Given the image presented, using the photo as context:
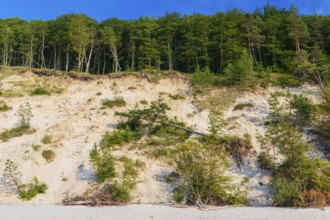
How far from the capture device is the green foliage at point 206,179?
1738cm

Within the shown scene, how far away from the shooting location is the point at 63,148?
2481 centimetres

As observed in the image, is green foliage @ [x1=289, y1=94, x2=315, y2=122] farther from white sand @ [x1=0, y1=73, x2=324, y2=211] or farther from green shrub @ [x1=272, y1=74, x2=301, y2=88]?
green shrub @ [x1=272, y1=74, x2=301, y2=88]

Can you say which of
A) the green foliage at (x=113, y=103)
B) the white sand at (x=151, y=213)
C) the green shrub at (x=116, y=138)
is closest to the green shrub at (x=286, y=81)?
the green foliage at (x=113, y=103)

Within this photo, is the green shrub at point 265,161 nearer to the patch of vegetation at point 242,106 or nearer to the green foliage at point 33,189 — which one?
the patch of vegetation at point 242,106

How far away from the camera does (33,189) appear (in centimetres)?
1956

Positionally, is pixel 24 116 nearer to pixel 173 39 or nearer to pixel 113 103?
pixel 113 103

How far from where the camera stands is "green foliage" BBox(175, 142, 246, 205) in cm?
1738

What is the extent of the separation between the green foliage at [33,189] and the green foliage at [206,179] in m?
9.20

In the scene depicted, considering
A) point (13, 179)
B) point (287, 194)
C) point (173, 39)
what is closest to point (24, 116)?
point (13, 179)

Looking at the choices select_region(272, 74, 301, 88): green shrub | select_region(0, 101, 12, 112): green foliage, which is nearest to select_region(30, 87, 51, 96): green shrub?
select_region(0, 101, 12, 112): green foliage

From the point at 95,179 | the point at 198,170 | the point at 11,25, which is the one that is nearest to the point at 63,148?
the point at 95,179

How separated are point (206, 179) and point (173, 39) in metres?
34.8

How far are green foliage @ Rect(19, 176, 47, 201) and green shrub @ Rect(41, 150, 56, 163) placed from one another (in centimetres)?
246

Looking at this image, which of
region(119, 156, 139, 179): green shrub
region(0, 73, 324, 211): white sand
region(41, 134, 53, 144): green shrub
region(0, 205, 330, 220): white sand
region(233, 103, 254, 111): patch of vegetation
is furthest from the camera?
region(233, 103, 254, 111): patch of vegetation
